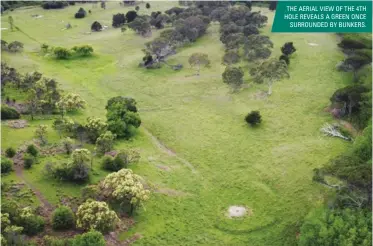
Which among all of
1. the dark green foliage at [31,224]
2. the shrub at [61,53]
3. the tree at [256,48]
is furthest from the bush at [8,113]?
the tree at [256,48]

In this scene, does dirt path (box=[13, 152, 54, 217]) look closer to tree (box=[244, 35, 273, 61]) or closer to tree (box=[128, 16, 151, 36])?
tree (box=[244, 35, 273, 61])

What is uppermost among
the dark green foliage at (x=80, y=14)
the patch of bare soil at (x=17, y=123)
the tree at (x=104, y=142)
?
the dark green foliage at (x=80, y=14)

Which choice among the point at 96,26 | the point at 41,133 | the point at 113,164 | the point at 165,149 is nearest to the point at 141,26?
the point at 96,26

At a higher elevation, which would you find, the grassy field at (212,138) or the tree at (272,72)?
the tree at (272,72)

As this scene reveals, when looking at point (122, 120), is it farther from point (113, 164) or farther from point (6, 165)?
point (6, 165)

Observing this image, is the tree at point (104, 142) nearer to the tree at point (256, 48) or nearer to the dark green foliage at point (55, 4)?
the tree at point (256, 48)

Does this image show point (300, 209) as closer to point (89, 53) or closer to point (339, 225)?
point (339, 225)
